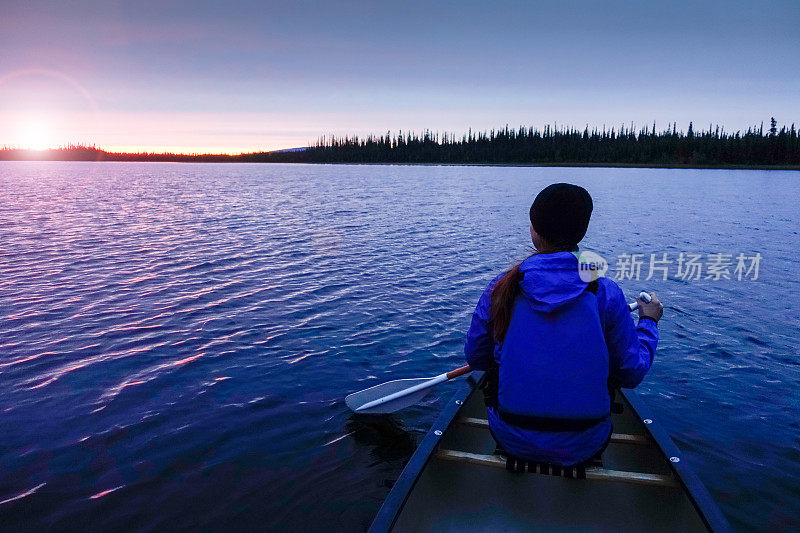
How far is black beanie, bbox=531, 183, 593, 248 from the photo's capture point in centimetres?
335

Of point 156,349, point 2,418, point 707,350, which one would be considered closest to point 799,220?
point 707,350

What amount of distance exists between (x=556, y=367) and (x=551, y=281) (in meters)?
0.60

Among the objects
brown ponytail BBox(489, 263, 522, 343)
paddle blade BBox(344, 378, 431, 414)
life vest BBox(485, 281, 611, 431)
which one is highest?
brown ponytail BBox(489, 263, 522, 343)

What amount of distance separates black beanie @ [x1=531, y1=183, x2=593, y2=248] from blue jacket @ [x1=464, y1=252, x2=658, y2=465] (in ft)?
0.65

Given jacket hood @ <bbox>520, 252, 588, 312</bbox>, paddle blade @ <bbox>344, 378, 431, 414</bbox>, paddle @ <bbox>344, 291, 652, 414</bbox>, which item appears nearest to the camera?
jacket hood @ <bbox>520, 252, 588, 312</bbox>

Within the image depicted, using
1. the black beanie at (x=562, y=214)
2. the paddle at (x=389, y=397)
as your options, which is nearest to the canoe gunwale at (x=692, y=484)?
the black beanie at (x=562, y=214)

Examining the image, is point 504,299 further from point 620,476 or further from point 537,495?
point 537,495

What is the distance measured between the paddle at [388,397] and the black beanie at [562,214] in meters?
3.89

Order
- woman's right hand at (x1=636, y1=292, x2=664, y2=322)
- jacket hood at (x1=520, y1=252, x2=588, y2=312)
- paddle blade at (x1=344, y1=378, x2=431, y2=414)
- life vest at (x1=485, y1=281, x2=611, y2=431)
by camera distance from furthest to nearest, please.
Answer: paddle blade at (x1=344, y1=378, x2=431, y2=414) → woman's right hand at (x1=636, y1=292, x2=664, y2=322) → life vest at (x1=485, y1=281, x2=611, y2=431) → jacket hood at (x1=520, y1=252, x2=588, y2=312)

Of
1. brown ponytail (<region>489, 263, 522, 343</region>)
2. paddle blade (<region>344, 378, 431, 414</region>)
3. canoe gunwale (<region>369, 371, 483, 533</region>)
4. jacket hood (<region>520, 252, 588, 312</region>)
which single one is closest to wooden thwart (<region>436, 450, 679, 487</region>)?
canoe gunwale (<region>369, 371, 483, 533</region>)

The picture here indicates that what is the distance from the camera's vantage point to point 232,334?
10836 mm

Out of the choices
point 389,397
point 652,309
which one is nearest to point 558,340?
point 652,309

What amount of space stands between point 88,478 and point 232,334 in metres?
4.92

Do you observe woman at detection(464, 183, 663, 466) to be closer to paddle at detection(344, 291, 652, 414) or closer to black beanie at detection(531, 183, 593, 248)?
black beanie at detection(531, 183, 593, 248)
